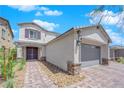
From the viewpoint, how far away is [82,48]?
33.6ft

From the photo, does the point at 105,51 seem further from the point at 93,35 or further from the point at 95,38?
the point at 93,35

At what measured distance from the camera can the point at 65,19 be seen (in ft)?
28.8

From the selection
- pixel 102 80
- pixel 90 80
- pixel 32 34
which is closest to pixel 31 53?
pixel 32 34

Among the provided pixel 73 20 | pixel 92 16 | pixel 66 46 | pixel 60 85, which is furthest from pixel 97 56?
pixel 92 16

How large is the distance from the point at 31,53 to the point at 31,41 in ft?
6.18

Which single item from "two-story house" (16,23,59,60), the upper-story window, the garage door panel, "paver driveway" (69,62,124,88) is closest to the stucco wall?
the garage door panel

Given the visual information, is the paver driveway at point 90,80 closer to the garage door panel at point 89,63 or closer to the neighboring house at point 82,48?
the neighboring house at point 82,48

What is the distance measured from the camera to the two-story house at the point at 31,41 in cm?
1712

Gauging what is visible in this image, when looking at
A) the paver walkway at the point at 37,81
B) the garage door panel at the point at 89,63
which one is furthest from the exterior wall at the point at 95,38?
the paver walkway at the point at 37,81

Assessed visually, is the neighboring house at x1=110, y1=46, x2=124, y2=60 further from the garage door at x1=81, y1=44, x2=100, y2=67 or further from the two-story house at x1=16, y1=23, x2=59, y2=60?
the two-story house at x1=16, y1=23, x2=59, y2=60

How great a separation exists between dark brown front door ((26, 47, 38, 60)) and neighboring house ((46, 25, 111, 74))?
8023 mm

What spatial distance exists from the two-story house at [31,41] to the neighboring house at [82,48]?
24.2 ft
